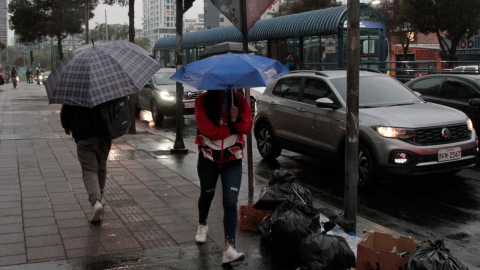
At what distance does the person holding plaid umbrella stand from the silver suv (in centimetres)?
357

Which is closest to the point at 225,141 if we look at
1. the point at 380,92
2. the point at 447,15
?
the point at 380,92

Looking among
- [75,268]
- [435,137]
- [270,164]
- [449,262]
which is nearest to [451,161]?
[435,137]

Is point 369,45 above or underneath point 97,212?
above

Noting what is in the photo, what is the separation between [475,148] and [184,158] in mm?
4909

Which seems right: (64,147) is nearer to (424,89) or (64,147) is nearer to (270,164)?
(270,164)

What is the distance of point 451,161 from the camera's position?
288 inches

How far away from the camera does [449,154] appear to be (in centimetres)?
729

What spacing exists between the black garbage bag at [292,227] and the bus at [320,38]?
54.2 feet

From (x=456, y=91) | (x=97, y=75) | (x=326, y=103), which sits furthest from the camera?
(x=456, y=91)

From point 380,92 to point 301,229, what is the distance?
450 centimetres

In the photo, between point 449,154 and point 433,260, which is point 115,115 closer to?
point 433,260

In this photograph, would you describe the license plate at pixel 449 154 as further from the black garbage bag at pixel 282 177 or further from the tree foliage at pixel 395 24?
the tree foliage at pixel 395 24

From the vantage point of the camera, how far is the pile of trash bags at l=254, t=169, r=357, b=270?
4133 mm

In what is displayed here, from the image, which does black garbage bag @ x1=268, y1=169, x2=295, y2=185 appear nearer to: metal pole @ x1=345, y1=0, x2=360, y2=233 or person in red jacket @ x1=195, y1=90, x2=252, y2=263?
metal pole @ x1=345, y1=0, x2=360, y2=233
